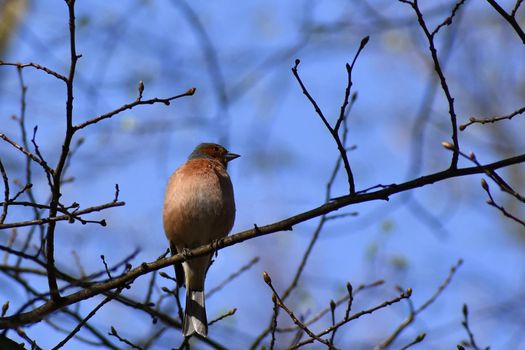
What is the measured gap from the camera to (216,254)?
5867 millimetres

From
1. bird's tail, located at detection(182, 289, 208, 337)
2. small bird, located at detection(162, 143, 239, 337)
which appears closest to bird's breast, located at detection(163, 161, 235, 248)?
small bird, located at detection(162, 143, 239, 337)

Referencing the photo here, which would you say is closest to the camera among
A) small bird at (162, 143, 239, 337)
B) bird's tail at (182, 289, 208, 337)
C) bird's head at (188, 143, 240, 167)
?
bird's tail at (182, 289, 208, 337)

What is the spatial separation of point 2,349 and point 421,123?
13.3 ft

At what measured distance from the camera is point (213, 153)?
7410 millimetres

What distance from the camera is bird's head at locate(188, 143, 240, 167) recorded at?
7340 mm

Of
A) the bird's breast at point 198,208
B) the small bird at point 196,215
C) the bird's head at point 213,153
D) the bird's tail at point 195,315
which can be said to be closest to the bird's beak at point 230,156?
the bird's head at point 213,153

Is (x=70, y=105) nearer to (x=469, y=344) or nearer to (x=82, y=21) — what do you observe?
(x=469, y=344)

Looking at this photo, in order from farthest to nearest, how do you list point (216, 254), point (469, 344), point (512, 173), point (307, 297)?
1. point (512, 173)
2. point (307, 297)
3. point (216, 254)
4. point (469, 344)

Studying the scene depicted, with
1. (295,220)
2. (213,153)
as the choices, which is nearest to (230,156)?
(213,153)

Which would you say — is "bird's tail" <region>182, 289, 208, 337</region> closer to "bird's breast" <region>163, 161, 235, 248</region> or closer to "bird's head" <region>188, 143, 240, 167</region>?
"bird's breast" <region>163, 161, 235, 248</region>

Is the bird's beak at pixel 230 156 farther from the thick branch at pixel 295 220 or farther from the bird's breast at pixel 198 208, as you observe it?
the thick branch at pixel 295 220

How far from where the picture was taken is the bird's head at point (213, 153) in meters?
7.34

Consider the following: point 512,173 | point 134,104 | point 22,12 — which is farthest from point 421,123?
point 512,173

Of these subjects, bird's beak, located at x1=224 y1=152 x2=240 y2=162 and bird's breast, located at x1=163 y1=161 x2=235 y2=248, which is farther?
bird's beak, located at x1=224 y1=152 x2=240 y2=162
